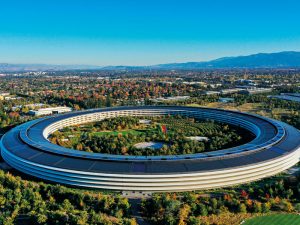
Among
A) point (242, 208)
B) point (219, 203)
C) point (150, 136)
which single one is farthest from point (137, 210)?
point (150, 136)

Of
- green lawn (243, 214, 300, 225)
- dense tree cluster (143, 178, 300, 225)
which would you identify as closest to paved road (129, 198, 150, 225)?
dense tree cluster (143, 178, 300, 225)

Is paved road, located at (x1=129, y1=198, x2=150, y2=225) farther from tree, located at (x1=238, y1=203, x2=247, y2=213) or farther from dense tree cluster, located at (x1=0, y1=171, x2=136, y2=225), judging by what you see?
tree, located at (x1=238, y1=203, x2=247, y2=213)

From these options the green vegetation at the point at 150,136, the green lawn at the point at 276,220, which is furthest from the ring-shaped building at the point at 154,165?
the green vegetation at the point at 150,136

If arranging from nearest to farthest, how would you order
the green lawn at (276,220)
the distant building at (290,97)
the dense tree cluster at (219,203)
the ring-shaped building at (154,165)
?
the green lawn at (276,220), the dense tree cluster at (219,203), the ring-shaped building at (154,165), the distant building at (290,97)

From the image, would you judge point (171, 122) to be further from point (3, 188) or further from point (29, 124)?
point (3, 188)

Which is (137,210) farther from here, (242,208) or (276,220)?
(276,220)

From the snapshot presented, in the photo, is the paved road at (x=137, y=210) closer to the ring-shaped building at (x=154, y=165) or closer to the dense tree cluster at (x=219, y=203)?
the dense tree cluster at (x=219, y=203)

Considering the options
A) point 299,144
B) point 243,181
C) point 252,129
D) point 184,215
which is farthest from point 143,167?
point 252,129
